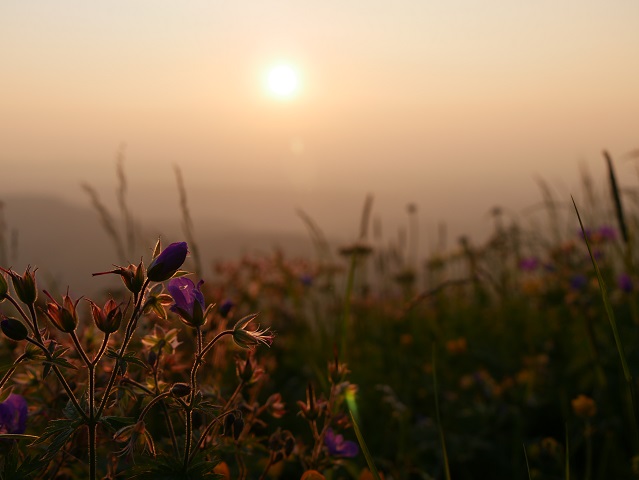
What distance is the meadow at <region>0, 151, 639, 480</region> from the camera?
1022 millimetres

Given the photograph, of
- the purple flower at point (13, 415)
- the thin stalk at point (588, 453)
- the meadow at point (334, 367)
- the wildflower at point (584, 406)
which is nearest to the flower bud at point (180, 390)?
the meadow at point (334, 367)

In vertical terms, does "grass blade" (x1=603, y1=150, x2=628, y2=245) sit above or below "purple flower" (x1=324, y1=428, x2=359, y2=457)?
above

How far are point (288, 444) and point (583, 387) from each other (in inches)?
78.1

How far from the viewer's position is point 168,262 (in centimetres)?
101

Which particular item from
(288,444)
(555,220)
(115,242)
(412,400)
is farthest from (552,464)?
(555,220)

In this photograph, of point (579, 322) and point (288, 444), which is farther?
point (579, 322)

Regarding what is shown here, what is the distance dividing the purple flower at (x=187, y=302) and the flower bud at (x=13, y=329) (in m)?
0.21

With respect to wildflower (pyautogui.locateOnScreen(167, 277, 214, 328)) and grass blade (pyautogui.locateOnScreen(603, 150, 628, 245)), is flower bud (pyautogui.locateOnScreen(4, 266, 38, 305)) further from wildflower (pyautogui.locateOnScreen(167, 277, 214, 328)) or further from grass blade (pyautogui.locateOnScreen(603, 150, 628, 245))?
grass blade (pyautogui.locateOnScreen(603, 150, 628, 245))

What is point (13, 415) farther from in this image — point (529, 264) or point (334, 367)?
point (529, 264)

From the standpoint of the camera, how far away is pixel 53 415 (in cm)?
136

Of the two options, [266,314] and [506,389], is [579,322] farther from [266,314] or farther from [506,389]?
[266,314]

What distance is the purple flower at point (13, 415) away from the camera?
1.15m

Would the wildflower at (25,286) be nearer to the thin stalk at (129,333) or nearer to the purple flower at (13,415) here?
the thin stalk at (129,333)

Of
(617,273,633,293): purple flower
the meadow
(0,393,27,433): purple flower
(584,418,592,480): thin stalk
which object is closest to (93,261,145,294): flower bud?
the meadow
